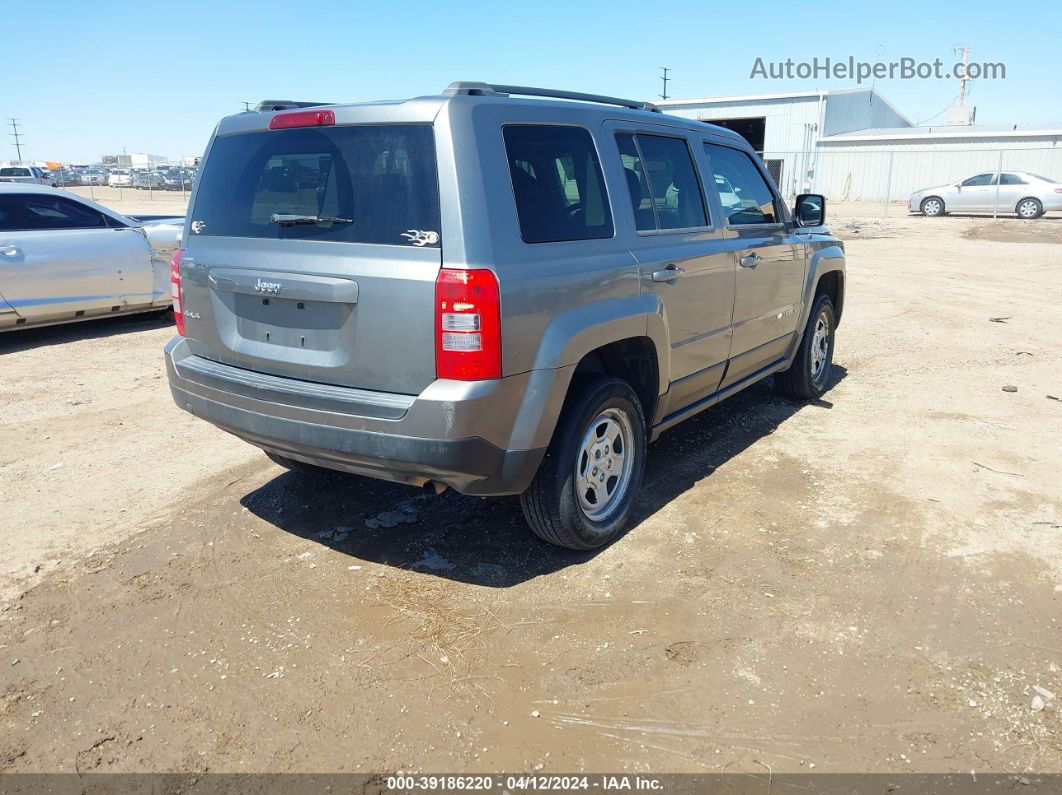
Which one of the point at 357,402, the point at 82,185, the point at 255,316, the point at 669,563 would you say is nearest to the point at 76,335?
the point at 255,316

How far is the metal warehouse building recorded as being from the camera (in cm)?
3516

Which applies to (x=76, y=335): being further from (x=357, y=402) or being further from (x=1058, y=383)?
(x=1058, y=383)

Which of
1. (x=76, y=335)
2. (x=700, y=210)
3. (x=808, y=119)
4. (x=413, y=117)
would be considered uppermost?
(x=808, y=119)

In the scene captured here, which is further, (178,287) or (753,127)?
(753,127)

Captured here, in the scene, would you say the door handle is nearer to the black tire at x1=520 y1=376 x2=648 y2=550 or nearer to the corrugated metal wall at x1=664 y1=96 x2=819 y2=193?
the black tire at x1=520 y1=376 x2=648 y2=550

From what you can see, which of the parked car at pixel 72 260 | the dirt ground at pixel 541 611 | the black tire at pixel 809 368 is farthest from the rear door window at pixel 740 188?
the parked car at pixel 72 260

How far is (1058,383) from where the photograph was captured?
7.19 metres

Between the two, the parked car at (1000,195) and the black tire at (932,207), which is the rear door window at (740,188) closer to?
the parked car at (1000,195)

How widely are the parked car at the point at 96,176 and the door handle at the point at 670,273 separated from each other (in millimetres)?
66558

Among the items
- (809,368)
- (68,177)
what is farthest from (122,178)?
(809,368)

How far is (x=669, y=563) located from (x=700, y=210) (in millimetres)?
2074

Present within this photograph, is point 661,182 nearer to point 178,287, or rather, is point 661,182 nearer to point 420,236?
point 420,236

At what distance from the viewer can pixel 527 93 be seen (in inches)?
150

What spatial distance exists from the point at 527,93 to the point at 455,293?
49.6 inches
